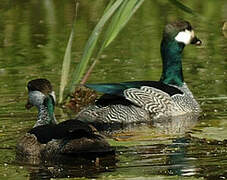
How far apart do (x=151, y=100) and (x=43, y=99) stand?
186cm

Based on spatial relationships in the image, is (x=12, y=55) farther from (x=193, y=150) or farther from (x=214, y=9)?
(x=193, y=150)

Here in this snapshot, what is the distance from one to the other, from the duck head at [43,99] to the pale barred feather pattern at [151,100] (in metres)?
1.44

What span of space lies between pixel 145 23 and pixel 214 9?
158 cm

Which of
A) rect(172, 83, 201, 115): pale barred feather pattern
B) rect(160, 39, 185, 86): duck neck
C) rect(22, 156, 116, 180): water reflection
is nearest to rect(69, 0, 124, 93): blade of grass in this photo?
rect(22, 156, 116, 180): water reflection

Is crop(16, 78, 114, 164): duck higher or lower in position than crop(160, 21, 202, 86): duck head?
lower

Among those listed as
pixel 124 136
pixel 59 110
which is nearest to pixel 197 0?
pixel 59 110

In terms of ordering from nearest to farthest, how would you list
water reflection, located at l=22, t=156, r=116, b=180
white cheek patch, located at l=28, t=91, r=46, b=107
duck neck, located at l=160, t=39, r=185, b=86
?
water reflection, located at l=22, t=156, r=116, b=180 < white cheek patch, located at l=28, t=91, r=46, b=107 < duck neck, located at l=160, t=39, r=185, b=86

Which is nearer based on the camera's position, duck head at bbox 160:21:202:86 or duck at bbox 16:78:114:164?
duck at bbox 16:78:114:164

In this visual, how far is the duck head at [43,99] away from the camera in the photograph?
30.6ft

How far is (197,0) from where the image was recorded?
59.8 ft

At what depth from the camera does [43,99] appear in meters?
9.46

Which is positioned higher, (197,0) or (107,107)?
(197,0)

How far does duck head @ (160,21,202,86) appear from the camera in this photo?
11758 millimetres

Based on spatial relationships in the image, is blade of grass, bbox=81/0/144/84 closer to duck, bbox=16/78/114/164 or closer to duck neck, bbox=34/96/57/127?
duck, bbox=16/78/114/164
